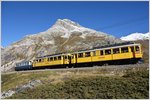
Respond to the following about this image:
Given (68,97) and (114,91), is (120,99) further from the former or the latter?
(68,97)

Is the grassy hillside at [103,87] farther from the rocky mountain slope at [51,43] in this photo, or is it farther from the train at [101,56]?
the rocky mountain slope at [51,43]

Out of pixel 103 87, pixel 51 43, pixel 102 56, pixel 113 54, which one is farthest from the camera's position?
pixel 51 43

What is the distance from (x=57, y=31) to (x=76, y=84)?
141557mm

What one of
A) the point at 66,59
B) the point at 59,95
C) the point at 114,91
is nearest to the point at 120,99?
the point at 114,91

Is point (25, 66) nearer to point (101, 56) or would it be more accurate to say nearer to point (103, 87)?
point (101, 56)

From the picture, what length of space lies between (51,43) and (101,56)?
103100 millimetres

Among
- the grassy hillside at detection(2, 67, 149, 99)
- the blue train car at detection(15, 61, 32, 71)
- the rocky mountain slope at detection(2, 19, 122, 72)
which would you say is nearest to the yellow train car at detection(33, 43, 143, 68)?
the grassy hillside at detection(2, 67, 149, 99)

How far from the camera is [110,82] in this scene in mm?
27438

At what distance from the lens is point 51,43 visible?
140250 millimetres

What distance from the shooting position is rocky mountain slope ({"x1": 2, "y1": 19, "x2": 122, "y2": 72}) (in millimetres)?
125750

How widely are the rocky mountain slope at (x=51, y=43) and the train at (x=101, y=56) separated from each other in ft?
228

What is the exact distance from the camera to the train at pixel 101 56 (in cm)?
3547

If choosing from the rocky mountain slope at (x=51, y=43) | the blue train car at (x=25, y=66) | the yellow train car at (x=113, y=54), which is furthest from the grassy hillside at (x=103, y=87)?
the rocky mountain slope at (x=51, y=43)

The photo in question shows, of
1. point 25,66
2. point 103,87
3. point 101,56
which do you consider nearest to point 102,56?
point 101,56
